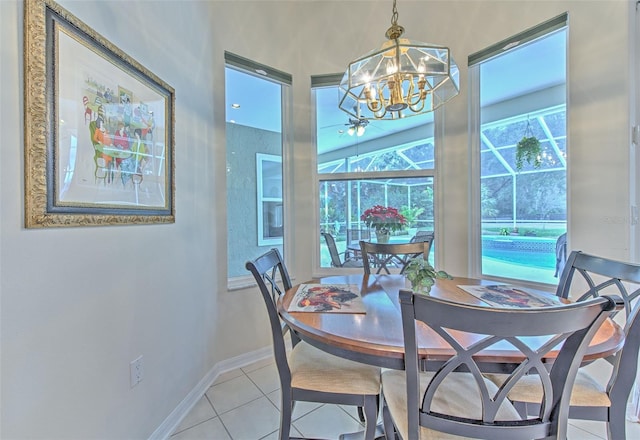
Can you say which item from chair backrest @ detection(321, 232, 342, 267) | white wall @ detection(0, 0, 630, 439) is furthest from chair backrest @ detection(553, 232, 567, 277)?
chair backrest @ detection(321, 232, 342, 267)

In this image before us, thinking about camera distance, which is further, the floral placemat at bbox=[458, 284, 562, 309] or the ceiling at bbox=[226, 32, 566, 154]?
Result: the ceiling at bbox=[226, 32, 566, 154]

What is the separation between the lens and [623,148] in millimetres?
1774

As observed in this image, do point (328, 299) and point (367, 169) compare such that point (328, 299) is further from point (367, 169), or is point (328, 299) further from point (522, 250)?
point (522, 250)

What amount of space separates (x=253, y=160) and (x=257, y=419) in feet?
6.36

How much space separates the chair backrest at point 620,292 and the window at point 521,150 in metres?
0.44

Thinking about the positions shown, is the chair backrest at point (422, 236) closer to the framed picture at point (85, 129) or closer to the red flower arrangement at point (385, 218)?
the red flower arrangement at point (385, 218)

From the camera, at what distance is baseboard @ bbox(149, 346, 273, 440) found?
163 cm

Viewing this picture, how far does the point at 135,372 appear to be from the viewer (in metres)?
1.43

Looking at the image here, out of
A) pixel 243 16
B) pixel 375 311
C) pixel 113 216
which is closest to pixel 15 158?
pixel 113 216

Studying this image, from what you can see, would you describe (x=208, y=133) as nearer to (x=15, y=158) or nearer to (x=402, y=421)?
(x=15, y=158)

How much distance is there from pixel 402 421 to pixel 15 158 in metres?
1.50

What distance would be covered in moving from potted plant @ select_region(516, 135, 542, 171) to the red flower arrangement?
1.02 metres

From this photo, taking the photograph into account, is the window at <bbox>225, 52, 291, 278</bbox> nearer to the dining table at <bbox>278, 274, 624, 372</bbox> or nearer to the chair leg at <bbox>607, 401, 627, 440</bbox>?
the dining table at <bbox>278, 274, 624, 372</bbox>

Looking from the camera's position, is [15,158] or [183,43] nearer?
[15,158]
